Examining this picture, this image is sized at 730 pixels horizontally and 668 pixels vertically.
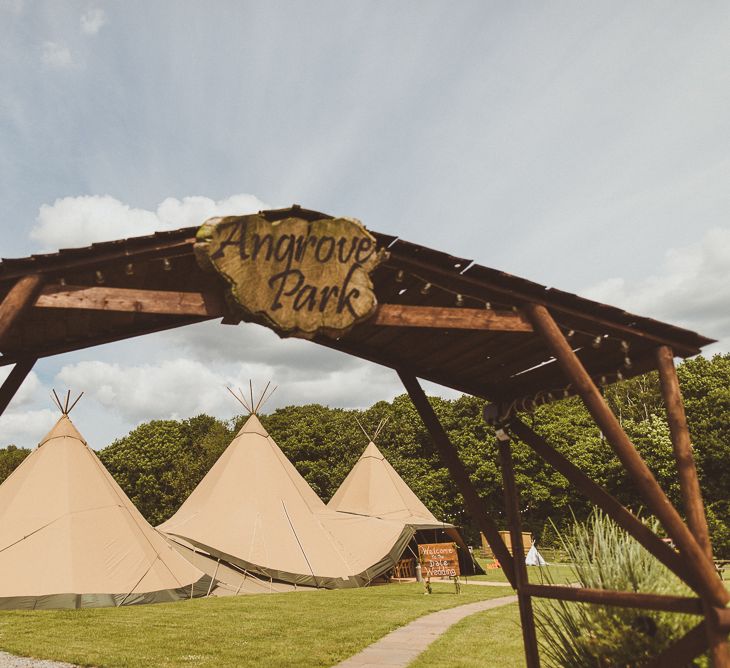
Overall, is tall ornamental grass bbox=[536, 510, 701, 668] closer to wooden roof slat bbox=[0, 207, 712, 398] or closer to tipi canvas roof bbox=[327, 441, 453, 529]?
wooden roof slat bbox=[0, 207, 712, 398]

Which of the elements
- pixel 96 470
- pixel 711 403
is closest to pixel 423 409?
pixel 96 470

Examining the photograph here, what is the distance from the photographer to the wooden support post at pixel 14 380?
4441mm

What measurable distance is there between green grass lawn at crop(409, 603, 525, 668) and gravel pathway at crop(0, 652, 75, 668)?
419cm

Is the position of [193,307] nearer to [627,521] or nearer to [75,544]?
[627,521]

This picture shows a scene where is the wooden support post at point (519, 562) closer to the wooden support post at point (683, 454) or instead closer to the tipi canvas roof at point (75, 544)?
the wooden support post at point (683, 454)

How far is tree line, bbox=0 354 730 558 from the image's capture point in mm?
27016

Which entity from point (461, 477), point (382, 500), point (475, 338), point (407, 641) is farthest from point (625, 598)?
point (382, 500)

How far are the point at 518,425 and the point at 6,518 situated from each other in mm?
11617

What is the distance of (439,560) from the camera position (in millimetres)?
15844

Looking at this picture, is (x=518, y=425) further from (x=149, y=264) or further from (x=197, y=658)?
(x=197, y=658)

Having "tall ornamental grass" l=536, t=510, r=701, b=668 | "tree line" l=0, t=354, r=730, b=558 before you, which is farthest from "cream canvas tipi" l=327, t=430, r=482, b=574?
"tall ornamental grass" l=536, t=510, r=701, b=668

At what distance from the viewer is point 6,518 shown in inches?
485

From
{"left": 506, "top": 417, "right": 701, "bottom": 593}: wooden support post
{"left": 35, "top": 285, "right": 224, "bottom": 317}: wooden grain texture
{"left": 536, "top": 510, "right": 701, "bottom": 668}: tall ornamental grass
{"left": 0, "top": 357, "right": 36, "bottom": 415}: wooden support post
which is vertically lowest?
{"left": 536, "top": 510, "right": 701, "bottom": 668}: tall ornamental grass

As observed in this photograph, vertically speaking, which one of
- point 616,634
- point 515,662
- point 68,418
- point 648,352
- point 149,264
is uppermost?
point 68,418
